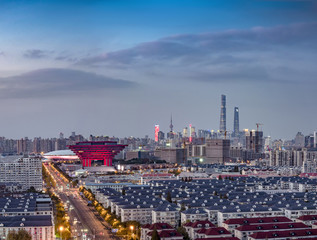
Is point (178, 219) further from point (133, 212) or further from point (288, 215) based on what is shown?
point (288, 215)

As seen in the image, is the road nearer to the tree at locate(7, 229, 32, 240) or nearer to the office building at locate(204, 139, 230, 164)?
the tree at locate(7, 229, 32, 240)

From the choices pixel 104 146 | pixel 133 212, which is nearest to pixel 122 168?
pixel 104 146

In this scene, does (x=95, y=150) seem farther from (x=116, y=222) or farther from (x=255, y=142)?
(x=255, y=142)

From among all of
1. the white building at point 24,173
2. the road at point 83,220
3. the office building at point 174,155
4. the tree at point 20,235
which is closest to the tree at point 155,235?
the road at point 83,220

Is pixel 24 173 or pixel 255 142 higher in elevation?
pixel 255 142

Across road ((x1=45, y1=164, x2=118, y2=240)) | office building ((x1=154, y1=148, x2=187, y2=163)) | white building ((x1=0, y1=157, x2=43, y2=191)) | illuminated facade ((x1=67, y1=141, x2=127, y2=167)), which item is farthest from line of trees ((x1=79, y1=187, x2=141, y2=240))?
office building ((x1=154, y1=148, x2=187, y2=163))

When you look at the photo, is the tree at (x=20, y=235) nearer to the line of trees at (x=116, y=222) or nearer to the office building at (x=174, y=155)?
the line of trees at (x=116, y=222)

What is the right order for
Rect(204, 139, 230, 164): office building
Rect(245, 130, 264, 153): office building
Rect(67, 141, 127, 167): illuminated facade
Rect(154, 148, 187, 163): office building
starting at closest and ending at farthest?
Rect(67, 141, 127, 167): illuminated facade
Rect(204, 139, 230, 164): office building
Rect(154, 148, 187, 163): office building
Rect(245, 130, 264, 153): office building

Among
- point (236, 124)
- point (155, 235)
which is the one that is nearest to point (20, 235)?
point (155, 235)
